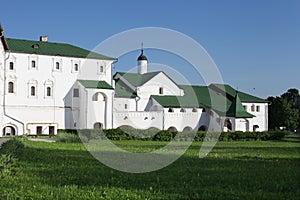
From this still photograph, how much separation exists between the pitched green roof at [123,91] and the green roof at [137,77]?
111 cm

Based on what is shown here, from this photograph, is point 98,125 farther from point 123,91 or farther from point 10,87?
point 10,87

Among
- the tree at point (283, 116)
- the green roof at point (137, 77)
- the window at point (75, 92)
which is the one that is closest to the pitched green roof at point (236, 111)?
the green roof at point (137, 77)

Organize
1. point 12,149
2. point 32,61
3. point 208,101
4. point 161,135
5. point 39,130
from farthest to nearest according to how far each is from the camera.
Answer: point 208,101
point 32,61
point 39,130
point 161,135
point 12,149

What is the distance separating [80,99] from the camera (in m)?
49.3

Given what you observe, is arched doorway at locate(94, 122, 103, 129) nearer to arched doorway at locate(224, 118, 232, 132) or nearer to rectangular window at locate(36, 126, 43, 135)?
rectangular window at locate(36, 126, 43, 135)

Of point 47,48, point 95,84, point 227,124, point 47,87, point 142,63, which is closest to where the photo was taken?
point 47,87

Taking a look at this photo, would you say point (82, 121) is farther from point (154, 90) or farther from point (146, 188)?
point (146, 188)

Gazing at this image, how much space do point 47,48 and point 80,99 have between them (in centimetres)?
694

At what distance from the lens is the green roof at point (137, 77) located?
56562mm

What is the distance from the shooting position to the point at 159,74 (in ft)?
188

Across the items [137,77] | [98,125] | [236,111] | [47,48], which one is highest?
[47,48]

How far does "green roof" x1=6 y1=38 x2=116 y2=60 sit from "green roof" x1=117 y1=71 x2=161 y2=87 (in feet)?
19.1

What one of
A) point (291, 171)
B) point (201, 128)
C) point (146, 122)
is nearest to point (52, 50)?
point (146, 122)

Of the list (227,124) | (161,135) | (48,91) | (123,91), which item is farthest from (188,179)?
(123,91)
